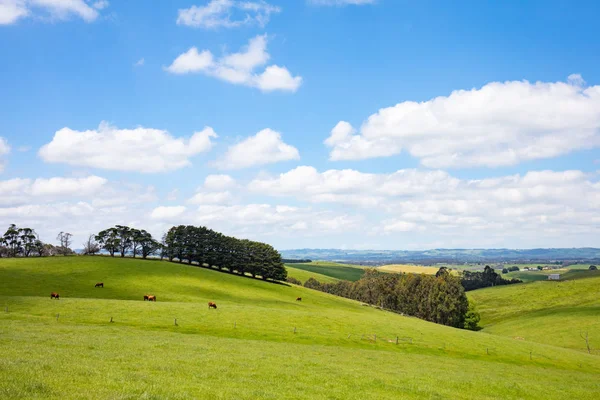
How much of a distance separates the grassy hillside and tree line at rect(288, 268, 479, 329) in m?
9.91

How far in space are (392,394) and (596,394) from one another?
22.3 m

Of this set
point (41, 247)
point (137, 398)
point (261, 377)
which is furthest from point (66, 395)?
point (41, 247)

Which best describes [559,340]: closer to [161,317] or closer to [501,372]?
[501,372]

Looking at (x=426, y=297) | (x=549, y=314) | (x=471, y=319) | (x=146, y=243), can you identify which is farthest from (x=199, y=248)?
(x=549, y=314)

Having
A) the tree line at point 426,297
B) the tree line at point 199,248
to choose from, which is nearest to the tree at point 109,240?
the tree line at point 199,248

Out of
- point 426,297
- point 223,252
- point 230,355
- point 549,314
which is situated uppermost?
point 223,252

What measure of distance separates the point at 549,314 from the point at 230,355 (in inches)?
5005

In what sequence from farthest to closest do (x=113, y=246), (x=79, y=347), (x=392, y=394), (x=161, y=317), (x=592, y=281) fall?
(x=592, y=281), (x=113, y=246), (x=161, y=317), (x=79, y=347), (x=392, y=394)

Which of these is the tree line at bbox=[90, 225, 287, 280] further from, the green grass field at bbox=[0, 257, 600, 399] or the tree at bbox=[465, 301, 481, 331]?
the tree at bbox=[465, 301, 481, 331]

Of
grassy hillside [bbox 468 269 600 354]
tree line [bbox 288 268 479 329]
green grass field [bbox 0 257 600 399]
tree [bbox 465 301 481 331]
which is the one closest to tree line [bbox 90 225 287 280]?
tree line [bbox 288 268 479 329]

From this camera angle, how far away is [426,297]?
14188cm

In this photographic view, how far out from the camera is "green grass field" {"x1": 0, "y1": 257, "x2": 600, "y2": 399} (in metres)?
20.3

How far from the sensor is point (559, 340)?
9656 centimetres

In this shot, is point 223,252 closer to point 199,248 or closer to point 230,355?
point 199,248
